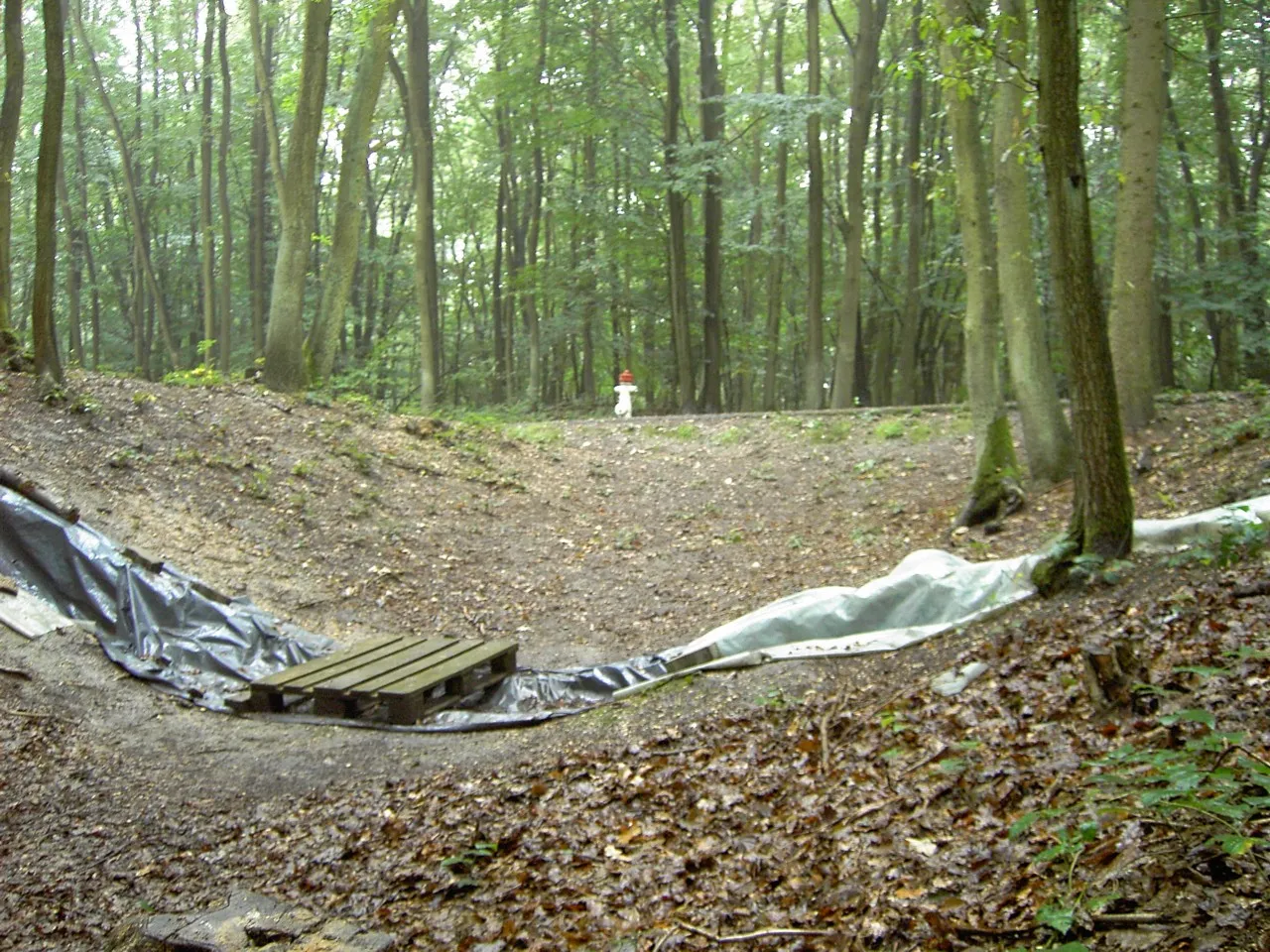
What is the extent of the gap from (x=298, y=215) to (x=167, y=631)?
8998 millimetres

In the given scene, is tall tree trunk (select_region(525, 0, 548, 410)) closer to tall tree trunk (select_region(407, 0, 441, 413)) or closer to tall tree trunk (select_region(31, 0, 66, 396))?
tall tree trunk (select_region(407, 0, 441, 413))

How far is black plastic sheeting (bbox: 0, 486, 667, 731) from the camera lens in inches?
292

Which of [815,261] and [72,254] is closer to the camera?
[815,261]

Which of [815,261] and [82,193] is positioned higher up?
[82,193]

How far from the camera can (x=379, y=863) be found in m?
4.81

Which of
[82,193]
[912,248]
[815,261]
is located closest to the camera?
[815,261]

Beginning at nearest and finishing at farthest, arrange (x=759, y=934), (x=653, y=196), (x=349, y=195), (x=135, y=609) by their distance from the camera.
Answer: (x=759, y=934) < (x=135, y=609) < (x=349, y=195) < (x=653, y=196)

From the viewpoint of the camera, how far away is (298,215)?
15414 millimetres

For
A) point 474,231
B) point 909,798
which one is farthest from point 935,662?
point 474,231

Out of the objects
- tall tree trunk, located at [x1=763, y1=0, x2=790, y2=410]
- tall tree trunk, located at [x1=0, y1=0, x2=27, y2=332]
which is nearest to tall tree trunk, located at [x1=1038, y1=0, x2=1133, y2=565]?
tall tree trunk, located at [x1=0, y1=0, x2=27, y2=332]

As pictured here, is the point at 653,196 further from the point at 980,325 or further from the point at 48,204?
the point at 48,204

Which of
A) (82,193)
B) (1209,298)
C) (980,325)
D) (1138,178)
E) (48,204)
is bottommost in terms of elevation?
(980,325)

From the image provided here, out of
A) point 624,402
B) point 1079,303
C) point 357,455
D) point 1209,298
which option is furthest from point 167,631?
point 1209,298

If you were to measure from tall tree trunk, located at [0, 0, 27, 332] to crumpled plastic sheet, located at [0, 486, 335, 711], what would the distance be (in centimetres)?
479
